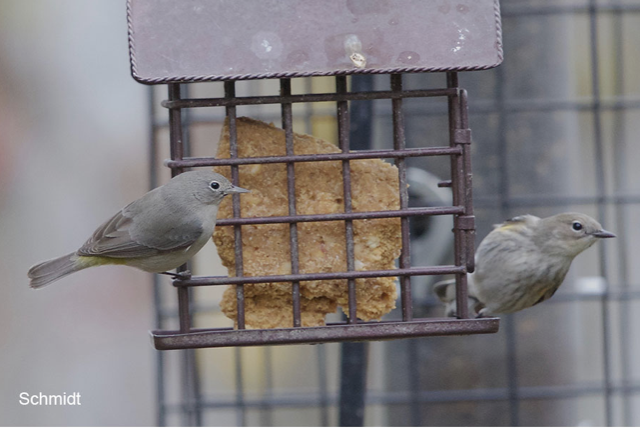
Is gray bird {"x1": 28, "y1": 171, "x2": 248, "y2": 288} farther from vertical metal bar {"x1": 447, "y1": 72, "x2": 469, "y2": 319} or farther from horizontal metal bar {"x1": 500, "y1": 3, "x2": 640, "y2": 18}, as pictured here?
horizontal metal bar {"x1": 500, "y1": 3, "x2": 640, "y2": 18}

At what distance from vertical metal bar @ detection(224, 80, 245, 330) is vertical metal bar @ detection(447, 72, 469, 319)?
0.83 meters

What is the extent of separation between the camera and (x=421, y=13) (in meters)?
3.41

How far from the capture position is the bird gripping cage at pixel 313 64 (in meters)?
3.31

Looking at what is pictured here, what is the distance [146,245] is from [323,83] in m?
3.03

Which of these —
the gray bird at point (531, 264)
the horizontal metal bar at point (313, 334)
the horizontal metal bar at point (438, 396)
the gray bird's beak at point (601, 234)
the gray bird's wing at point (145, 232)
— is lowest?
the horizontal metal bar at point (438, 396)

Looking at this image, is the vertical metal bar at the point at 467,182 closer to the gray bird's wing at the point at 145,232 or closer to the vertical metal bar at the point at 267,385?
the gray bird's wing at the point at 145,232

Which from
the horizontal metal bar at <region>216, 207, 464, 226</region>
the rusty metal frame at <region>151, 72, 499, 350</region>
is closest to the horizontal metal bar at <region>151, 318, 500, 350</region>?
the rusty metal frame at <region>151, 72, 499, 350</region>

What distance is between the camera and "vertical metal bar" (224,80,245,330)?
139 inches

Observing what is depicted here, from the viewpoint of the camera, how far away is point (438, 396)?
6031 mm

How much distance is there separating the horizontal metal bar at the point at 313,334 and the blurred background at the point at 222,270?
232 cm

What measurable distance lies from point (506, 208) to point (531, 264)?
1559 mm

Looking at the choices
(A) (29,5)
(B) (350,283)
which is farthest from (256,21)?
(A) (29,5)

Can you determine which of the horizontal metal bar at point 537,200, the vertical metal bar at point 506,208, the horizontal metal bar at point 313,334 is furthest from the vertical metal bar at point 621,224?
the horizontal metal bar at point 313,334

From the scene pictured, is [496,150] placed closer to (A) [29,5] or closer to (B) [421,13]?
(B) [421,13]
